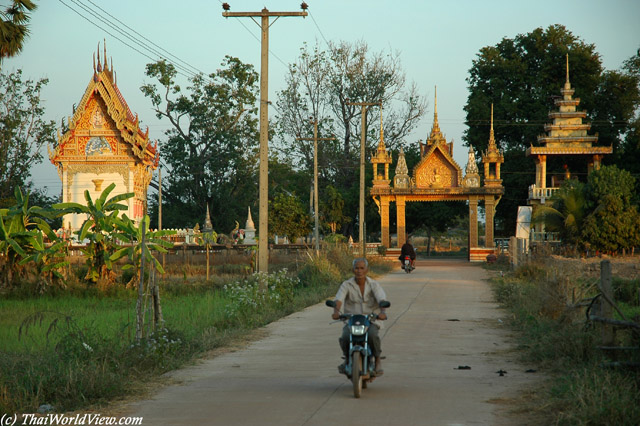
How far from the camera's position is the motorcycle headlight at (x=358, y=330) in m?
8.29

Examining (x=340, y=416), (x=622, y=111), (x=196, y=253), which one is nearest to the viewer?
(x=340, y=416)

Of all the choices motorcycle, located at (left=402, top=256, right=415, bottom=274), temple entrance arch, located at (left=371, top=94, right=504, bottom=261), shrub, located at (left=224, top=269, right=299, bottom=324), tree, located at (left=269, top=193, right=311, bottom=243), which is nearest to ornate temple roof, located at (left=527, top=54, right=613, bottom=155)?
temple entrance arch, located at (left=371, top=94, right=504, bottom=261)

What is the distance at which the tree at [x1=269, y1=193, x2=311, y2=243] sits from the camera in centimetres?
4981

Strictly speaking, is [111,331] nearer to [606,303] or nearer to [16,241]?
[606,303]

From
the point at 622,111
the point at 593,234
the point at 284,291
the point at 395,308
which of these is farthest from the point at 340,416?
the point at 622,111

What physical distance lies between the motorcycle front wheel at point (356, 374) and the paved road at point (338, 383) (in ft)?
0.35

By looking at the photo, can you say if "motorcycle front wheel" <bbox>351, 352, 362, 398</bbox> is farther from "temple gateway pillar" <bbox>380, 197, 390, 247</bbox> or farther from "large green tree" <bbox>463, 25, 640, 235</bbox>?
"large green tree" <bbox>463, 25, 640, 235</bbox>

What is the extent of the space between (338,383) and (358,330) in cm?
101

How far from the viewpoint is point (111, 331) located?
13195 millimetres

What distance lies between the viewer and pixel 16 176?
55.0 metres

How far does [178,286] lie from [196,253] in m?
13.6

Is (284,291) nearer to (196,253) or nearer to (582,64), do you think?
(196,253)

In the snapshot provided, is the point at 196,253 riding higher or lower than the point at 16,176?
lower

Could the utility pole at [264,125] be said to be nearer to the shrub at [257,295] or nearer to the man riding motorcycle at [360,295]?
the shrub at [257,295]
